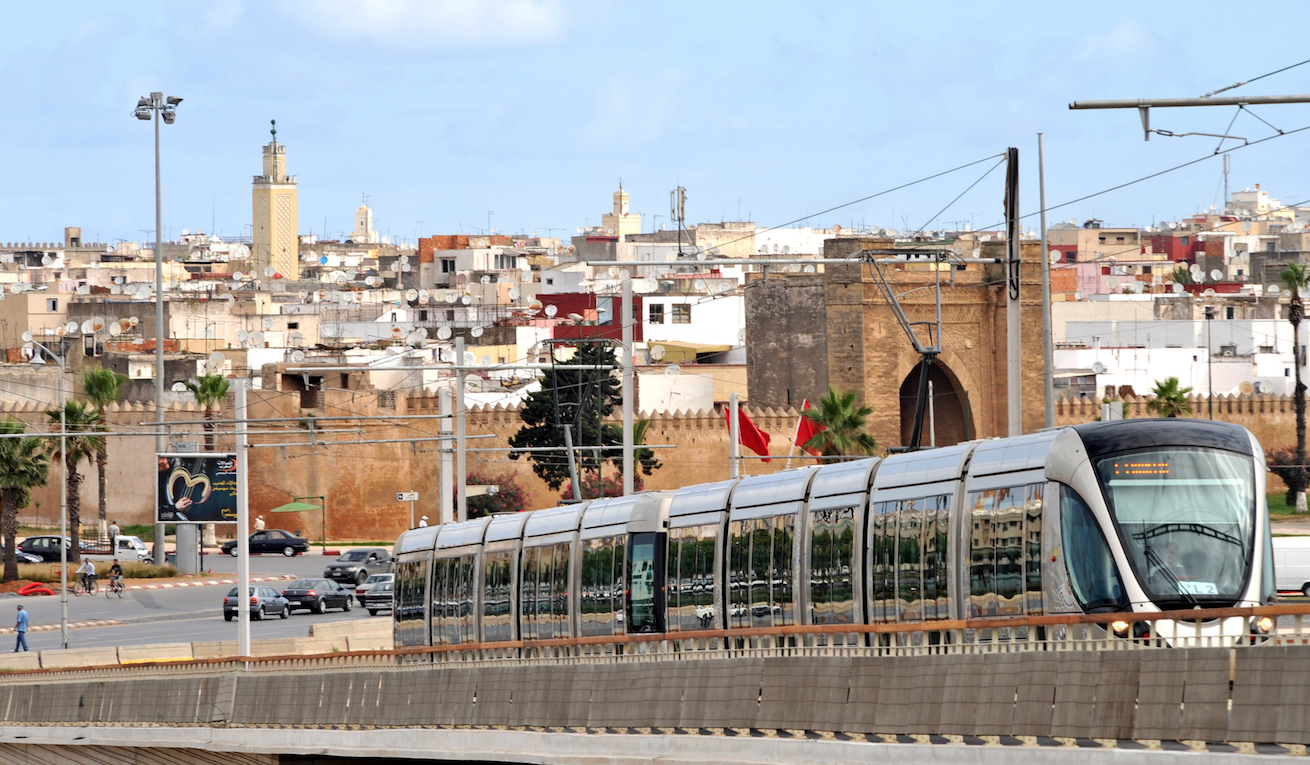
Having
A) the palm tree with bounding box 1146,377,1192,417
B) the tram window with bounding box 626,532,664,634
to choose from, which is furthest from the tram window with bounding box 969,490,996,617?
the palm tree with bounding box 1146,377,1192,417

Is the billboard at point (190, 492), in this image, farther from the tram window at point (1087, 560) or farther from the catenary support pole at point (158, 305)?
the tram window at point (1087, 560)

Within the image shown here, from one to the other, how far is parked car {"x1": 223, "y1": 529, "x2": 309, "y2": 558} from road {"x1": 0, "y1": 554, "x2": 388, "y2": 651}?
4.25 meters

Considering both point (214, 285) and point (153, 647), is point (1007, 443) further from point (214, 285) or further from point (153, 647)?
point (214, 285)

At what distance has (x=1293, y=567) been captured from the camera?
29375mm

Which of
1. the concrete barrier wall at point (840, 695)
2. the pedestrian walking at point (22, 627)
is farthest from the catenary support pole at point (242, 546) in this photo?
the pedestrian walking at point (22, 627)

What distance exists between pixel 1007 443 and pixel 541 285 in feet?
339

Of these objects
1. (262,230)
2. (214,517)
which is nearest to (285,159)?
(262,230)

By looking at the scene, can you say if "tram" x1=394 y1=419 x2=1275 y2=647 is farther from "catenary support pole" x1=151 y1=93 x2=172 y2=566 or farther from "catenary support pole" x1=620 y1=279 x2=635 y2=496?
"catenary support pole" x1=151 y1=93 x2=172 y2=566

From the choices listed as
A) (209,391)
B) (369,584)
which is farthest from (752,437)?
(209,391)

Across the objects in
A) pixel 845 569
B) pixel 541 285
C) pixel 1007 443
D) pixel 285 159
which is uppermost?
pixel 285 159

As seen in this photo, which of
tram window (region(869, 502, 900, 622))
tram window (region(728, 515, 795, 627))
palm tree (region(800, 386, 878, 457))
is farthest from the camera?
palm tree (region(800, 386, 878, 457))

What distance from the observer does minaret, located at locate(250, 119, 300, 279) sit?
168m

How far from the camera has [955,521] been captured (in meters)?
15.2

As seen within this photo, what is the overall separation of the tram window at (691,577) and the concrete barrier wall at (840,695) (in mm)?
2108
